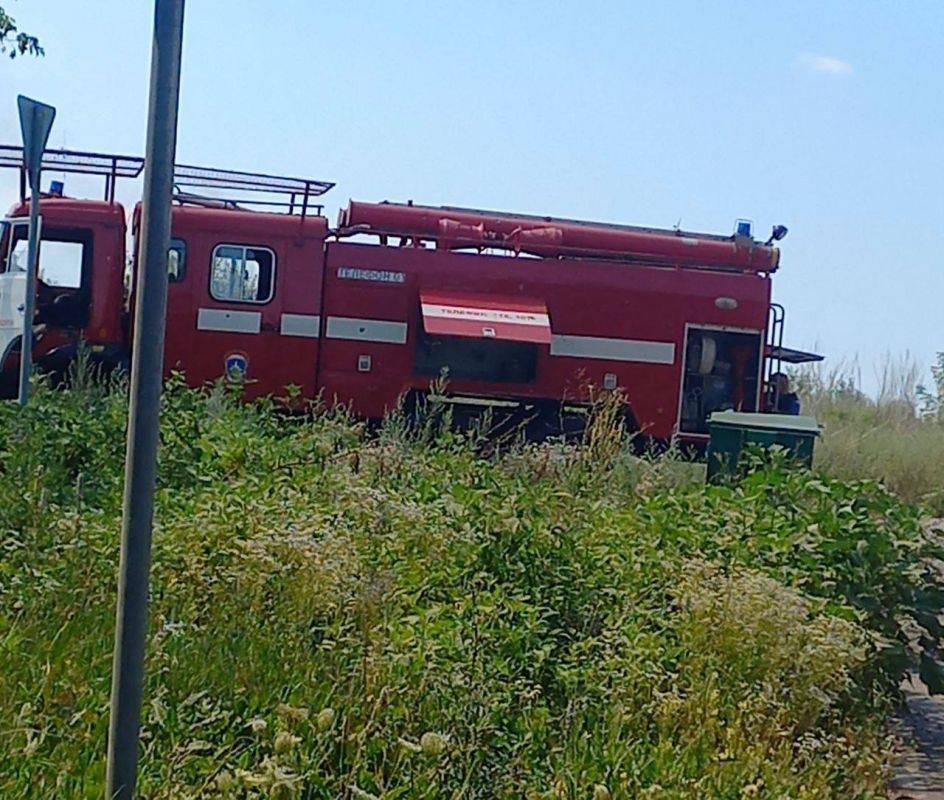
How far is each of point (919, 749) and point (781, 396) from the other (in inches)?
399

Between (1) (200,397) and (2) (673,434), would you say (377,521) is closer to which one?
(1) (200,397)

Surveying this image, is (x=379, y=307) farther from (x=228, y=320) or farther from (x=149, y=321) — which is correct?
(x=149, y=321)

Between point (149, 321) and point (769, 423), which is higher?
point (149, 321)

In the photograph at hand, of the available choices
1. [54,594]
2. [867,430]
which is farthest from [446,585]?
[867,430]

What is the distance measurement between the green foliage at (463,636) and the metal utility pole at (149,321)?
76 centimetres

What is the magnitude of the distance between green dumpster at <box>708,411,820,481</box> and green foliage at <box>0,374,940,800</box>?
184 centimetres

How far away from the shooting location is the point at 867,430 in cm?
1702

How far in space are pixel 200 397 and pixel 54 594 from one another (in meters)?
4.24

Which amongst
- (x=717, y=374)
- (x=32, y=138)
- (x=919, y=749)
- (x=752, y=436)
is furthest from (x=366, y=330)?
(x=919, y=749)

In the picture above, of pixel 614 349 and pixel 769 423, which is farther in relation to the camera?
pixel 614 349

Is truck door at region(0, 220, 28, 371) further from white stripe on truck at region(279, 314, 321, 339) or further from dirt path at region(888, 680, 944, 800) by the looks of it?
dirt path at region(888, 680, 944, 800)

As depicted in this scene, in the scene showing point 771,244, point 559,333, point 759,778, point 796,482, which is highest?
point 771,244

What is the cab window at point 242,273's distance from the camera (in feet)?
46.1

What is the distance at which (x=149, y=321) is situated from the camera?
3.08 meters
